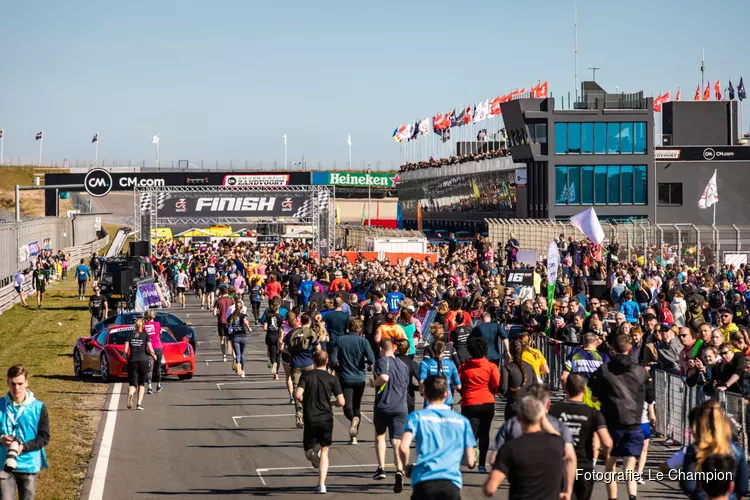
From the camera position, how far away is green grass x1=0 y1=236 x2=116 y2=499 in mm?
13258

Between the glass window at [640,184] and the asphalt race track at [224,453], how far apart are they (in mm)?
47206

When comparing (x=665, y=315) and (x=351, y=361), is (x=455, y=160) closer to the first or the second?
(x=665, y=315)

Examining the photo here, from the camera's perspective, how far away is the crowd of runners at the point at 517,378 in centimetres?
731

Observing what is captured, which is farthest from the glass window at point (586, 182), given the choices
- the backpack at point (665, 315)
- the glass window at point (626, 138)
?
the backpack at point (665, 315)

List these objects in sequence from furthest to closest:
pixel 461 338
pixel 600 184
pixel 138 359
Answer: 1. pixel 600 184
2. pixel 138 359
3. pixel 461 338

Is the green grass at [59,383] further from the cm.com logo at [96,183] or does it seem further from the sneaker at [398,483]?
the cm.com logo at [96,183]

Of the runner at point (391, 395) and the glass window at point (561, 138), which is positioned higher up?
the glass window at point (561, 138)

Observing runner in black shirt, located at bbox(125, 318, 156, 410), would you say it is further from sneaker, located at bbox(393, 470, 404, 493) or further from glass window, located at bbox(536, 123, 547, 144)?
glass window, located at bbox(536, 123, 547, 144)

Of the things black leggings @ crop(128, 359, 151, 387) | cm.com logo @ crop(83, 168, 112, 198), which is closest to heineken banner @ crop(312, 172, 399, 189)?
cm.com logo @ crop(83, 168, 112, 198)

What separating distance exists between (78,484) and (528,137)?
5510cm

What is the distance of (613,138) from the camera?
64875 millimetres

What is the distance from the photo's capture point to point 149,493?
39.7ft

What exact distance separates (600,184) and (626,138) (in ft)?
10.1

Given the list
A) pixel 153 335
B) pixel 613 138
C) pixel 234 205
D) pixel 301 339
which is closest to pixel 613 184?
pixel 613 138
